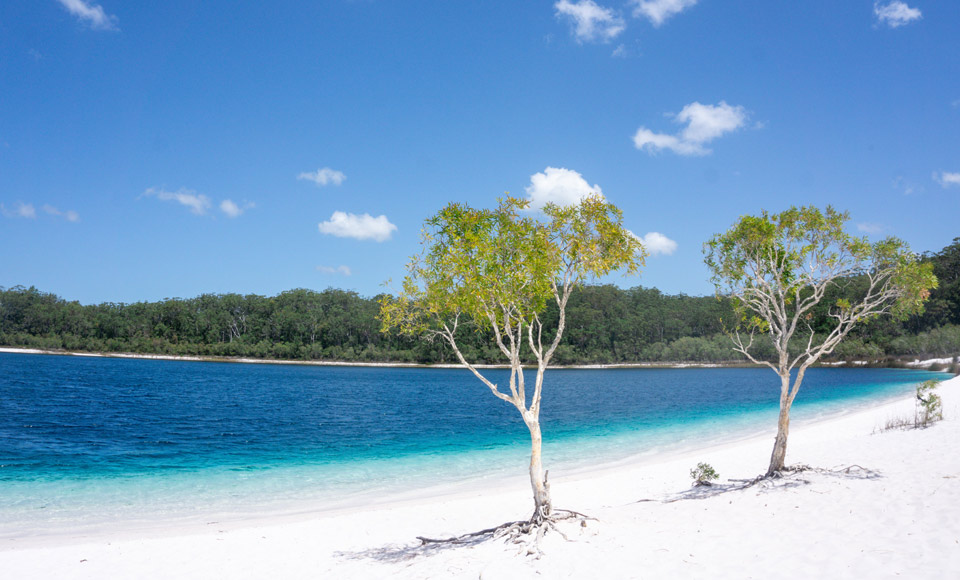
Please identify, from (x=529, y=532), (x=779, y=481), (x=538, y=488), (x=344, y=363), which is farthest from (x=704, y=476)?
(x=344, y=363)

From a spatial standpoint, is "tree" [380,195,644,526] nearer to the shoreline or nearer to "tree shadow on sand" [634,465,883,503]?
"tree shadow on sand" [634,465,883,503]

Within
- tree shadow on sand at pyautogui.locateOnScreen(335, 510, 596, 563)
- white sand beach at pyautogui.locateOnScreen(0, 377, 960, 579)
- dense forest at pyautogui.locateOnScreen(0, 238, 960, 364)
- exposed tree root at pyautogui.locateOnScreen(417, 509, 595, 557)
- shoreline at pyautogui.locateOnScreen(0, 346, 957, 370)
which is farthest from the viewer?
dense forest at pyautogui.locateOnScreen(0, 238, 960, 364)

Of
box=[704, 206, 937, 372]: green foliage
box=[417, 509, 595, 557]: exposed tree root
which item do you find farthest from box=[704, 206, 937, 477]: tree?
box=[417, 509, 595, 557]: exposed tree root

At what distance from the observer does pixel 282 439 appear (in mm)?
26109

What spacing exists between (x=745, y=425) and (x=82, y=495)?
2995cm

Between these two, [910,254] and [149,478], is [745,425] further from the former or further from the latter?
[149,478]

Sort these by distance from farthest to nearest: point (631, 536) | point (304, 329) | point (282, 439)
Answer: point (304, 329), point (282, 439), point (631, 536)

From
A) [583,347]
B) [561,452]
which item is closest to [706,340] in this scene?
[583,347]

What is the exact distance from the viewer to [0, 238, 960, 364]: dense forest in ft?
435

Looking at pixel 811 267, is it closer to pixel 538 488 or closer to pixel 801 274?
pixel 801 274

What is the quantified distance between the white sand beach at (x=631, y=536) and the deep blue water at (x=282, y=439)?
344 centimetres

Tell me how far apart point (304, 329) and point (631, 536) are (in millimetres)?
140347

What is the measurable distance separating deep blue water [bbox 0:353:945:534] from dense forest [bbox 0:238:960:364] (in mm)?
82986

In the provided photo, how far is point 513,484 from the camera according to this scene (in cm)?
1711
